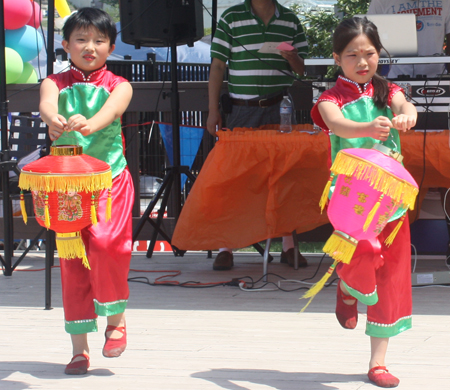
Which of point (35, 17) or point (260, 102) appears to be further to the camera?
point (35, 17)

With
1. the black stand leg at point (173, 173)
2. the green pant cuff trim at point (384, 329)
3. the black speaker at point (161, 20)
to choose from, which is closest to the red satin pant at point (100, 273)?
the green pant cuff trim at point (384, 329)

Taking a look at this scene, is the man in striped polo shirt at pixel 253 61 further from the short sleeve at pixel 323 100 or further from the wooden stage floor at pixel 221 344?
the short sleeve at pixel 323 100

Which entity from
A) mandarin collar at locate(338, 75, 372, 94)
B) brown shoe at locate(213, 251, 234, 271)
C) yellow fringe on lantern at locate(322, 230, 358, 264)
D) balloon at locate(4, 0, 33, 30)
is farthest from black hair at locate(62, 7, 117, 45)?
balloon at locate(4, 0, 33, 30)

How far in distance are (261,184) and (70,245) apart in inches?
70.9

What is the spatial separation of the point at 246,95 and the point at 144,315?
5.49 feet

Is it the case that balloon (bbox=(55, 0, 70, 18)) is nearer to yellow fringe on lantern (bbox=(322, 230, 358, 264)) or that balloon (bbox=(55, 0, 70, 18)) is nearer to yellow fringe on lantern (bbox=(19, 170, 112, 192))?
yellow fringe on lantern (bbox=(19, 170, 112, 192))

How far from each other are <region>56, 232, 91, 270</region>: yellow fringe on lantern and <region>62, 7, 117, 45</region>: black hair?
743 millimetres

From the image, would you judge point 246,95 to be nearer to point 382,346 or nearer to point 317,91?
point 317,91

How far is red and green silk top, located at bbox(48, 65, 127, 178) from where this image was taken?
2.42m

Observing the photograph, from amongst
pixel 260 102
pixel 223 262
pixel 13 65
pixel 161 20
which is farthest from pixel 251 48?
pixel 13 65

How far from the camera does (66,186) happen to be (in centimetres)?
210

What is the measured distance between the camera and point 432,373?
2275 mm

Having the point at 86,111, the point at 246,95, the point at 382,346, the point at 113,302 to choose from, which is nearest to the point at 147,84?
the point at 246,95

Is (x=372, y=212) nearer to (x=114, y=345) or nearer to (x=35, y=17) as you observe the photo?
(x=114, y=345)
